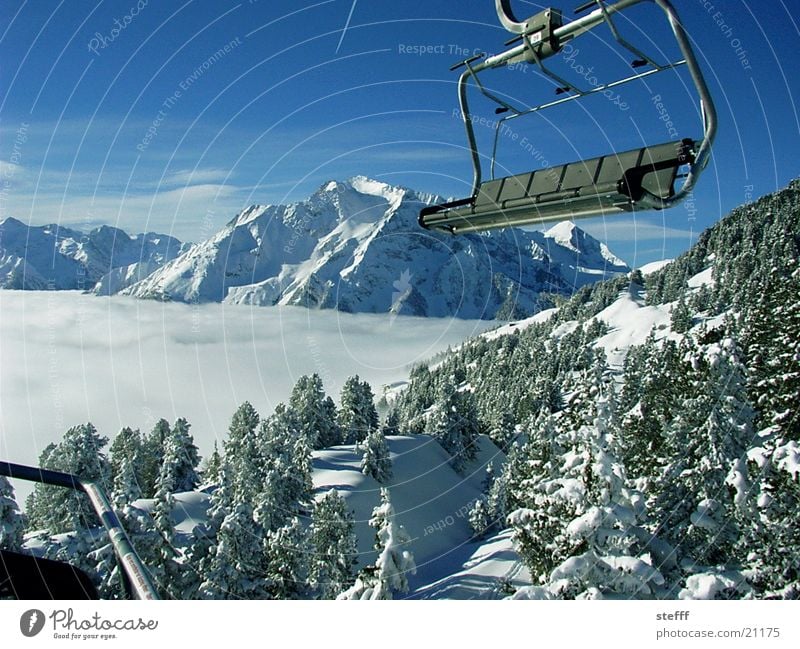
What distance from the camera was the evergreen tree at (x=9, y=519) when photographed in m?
18.1

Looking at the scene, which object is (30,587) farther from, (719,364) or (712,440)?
(719,364)

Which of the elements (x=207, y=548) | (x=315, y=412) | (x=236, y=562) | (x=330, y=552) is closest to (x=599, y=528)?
(x=236, y=562)

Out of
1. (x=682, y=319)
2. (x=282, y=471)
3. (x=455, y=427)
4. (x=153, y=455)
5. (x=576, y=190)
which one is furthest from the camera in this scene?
(x=682, y=319)

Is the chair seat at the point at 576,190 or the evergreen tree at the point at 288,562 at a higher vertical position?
the chair seat at the point at 576,190

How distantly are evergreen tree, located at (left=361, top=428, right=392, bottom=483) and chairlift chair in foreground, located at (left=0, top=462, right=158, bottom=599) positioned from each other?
39.6 m

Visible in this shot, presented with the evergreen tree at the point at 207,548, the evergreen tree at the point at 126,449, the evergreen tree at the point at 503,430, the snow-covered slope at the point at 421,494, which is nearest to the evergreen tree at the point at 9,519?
the evergreen tree at the point at 207,548

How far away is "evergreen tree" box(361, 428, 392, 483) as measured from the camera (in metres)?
43.7

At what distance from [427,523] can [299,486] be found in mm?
13798

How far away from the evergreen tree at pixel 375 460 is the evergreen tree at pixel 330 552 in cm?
1710

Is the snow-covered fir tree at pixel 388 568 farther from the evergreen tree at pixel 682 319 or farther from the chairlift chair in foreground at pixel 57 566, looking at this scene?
the evergreen tree at pixel 682 319

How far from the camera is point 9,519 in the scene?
1844 cm

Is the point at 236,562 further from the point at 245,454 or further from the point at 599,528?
the point at 599,528

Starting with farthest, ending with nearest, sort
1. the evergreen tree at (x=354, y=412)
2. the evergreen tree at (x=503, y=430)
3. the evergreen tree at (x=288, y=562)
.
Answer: the evergreen tree at (x=503, y=430) → the evergreen tree at (x=354, y=412) → the evergreen tree at (x=288, y=562)

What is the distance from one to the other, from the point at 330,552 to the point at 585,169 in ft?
73.3
